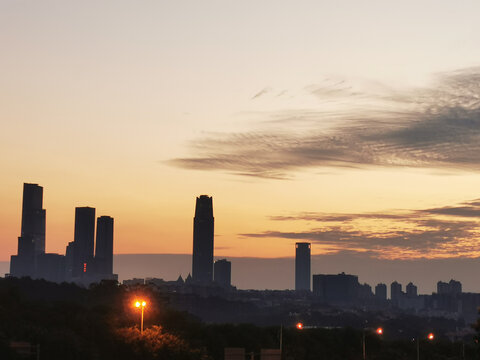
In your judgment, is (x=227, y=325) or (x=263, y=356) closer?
(x=263, y=356)

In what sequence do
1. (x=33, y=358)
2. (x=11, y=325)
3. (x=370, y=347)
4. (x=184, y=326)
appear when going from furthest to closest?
(x=370, y=347), (x=184, y=326), (x=11, y=325), (x=33, y=358)

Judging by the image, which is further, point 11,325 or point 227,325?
point 227,325

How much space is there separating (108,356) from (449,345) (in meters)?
82.2

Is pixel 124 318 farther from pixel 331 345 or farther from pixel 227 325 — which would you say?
pixel 331 345

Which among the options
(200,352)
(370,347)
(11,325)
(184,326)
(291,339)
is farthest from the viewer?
(370,347)

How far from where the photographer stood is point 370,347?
15862 centimetres

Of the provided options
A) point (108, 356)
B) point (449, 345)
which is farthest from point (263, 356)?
point (449, 345)

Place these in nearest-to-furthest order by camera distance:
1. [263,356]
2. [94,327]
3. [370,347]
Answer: [263,356] < [94,327] < [370,347]

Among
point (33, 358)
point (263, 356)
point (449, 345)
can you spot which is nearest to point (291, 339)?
point (449, 345)

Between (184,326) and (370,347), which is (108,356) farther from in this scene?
(370,347)

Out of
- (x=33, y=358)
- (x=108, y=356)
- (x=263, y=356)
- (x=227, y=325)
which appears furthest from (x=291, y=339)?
(x=263, y=356)

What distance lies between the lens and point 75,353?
101000mm

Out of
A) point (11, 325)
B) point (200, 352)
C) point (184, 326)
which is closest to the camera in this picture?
point (200, 352)

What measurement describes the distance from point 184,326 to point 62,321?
829 inches
